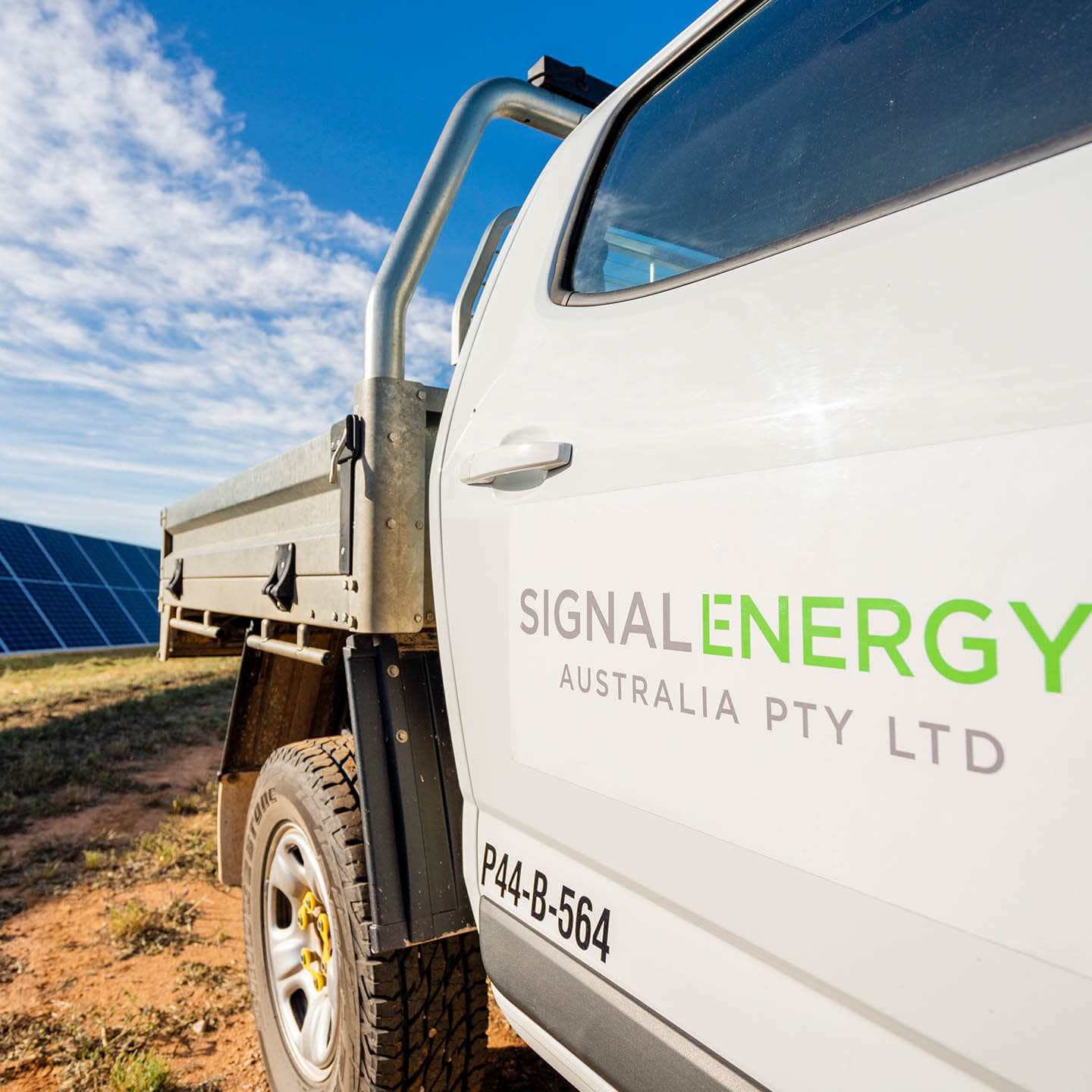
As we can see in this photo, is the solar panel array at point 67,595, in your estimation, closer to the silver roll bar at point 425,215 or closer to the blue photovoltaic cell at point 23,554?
the blue photovoltaic cell at point 23,554

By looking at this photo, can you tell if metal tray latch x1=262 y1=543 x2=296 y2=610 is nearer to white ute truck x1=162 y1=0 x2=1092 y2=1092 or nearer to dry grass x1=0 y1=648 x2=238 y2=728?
white ute truck x1=162 y1=0 x2=1092 y2=1092

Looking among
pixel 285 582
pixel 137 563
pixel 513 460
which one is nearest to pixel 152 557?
pixel 137 563

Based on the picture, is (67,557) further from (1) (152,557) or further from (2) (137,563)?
(1) (152,557)

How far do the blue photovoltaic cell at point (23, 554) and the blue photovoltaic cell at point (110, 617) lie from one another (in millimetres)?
580

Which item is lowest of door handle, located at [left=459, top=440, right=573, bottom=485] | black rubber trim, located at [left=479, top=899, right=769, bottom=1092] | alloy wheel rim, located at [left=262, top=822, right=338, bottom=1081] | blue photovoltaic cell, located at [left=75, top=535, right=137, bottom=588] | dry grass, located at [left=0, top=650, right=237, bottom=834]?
dry grass, located at [left=0, top=650, right=237, bottom=834]

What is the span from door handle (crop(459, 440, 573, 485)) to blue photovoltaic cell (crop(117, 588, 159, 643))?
13795 millimetres

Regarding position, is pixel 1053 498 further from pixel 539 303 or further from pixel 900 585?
pixel 539 303

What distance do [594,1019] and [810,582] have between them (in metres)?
0.80

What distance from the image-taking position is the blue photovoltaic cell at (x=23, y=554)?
13055mm

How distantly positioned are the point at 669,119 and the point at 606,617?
0.94 m

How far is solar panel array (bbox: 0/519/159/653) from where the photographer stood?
1223 centimetres

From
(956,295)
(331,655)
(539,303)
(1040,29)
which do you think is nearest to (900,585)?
(956,295)

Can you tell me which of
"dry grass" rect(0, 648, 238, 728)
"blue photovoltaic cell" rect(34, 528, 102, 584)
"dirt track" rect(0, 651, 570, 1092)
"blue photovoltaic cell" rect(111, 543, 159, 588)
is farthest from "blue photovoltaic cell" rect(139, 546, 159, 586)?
"dirt track" rect(0, 651, 570, 1092)

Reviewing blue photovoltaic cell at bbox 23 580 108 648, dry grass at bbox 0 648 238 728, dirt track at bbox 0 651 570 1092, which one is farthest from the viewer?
blue photovoltaic cell at bbox 23 580 108 648
